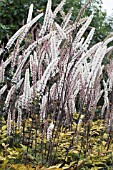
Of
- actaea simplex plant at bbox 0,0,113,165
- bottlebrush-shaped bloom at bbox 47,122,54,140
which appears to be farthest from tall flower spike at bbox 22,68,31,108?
bottlebrush-shaped bloom at bbox 47,122,54,140

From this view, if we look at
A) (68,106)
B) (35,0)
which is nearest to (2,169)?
(68,106)

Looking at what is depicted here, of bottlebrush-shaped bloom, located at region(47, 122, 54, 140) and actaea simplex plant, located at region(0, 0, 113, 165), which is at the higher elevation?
actaea simplex plant, located at region(0, 0, 113, 165)

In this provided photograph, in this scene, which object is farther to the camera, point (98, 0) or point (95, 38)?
point (98, 0)

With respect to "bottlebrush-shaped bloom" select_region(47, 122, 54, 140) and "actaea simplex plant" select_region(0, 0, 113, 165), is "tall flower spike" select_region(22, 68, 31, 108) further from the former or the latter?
"bottlebrush-shaped bloom" select_region(47, 122, 54, 140)

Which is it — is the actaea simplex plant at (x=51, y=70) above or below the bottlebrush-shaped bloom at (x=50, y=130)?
above

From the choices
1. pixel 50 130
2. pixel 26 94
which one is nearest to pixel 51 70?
pixel 26 94

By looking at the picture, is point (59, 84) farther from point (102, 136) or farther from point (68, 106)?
point (102, 136)

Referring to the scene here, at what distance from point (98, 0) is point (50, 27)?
451 centimetres

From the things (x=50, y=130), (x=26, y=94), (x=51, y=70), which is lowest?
(x=50, y=130)

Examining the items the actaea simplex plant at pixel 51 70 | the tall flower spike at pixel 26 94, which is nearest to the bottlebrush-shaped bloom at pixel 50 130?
the actaea simplex plant at pixel 51 70

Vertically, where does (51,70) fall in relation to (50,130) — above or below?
above

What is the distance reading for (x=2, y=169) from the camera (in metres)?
2.86

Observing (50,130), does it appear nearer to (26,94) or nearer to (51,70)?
(26,94)

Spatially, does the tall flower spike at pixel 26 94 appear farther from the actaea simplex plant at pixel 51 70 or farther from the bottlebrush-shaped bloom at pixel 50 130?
the bottlebrush-shaped bloom at pixel 50 130
